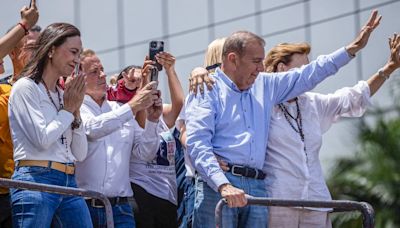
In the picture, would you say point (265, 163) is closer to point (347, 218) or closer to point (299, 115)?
point (299, 115)

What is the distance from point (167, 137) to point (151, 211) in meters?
0.58

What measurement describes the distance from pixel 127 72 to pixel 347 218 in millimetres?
20434

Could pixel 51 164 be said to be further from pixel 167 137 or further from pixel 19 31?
pixel 167 137

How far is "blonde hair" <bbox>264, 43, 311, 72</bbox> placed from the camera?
332 inches

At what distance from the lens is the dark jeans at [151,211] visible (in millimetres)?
8508

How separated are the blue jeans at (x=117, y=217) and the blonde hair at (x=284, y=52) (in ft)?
4.63

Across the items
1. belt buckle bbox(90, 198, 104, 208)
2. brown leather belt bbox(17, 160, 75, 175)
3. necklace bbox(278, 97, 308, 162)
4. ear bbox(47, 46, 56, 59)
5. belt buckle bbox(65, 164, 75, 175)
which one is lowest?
belt buckle bbox(90, 198, 104, 208)

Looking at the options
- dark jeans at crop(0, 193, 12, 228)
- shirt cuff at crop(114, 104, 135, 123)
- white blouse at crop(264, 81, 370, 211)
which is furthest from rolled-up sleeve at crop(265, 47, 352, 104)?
dark jeans at crop(0, 193, 12, 228)

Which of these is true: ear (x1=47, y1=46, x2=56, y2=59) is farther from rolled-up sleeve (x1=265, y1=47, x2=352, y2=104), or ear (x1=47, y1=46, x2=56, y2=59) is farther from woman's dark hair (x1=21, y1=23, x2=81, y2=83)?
rolled-up sleeve (x1=265, y1=47, x2=352, y2=104)

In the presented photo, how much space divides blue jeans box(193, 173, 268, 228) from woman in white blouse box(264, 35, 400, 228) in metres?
0.19

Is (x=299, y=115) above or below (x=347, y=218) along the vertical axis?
above

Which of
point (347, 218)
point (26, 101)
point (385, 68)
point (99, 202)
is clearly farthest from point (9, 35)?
point (347, 218)

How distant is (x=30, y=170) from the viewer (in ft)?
24.0

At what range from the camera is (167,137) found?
881 centimetres
